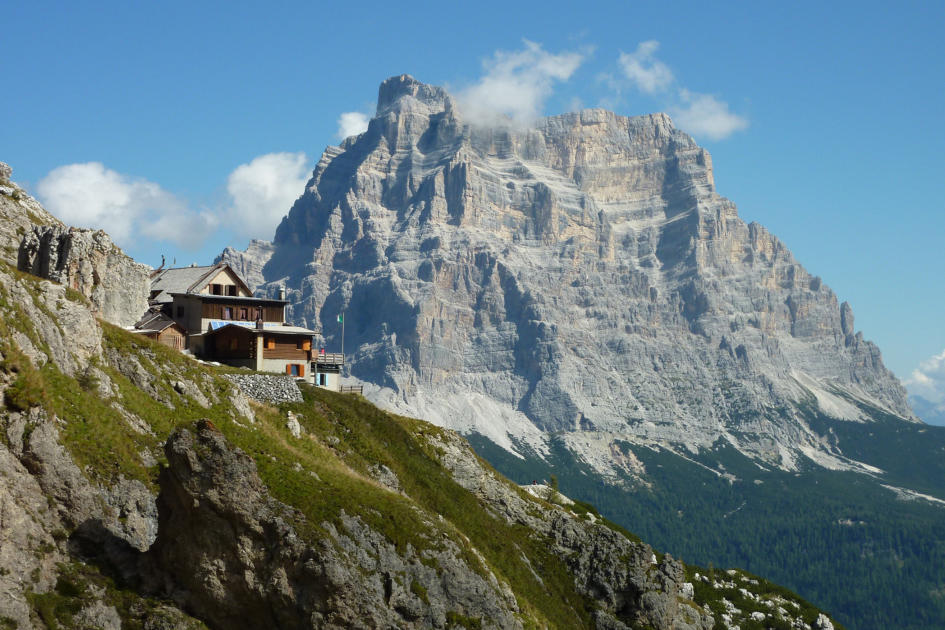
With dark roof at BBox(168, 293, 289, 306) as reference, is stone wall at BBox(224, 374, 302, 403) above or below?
below

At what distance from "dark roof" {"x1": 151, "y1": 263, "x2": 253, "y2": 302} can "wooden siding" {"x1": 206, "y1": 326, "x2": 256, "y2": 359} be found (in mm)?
9166

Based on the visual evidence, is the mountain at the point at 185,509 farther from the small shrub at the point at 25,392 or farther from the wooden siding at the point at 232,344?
the wooden siding at the point at 232,344

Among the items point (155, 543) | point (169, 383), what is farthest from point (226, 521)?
point (169, 383)

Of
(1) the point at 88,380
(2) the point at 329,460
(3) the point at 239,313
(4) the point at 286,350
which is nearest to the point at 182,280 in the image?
(3) the point at 239,313

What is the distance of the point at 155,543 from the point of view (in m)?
41.2

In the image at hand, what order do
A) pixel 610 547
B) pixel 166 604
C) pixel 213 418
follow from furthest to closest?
pixel 610 547
pixel 213 418
pixel 166 604

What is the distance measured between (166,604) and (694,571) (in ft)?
425

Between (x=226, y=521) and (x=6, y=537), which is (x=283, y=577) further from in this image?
(x=6, y=537)

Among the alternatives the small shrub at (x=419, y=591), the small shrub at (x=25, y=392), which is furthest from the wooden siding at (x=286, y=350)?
the small shrub at (x=25, y=392)

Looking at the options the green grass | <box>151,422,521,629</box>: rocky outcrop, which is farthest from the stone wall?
<box>151,422,521,629</box>: rocky outcrop

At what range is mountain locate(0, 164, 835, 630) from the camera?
127 feet

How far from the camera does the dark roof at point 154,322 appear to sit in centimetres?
7712

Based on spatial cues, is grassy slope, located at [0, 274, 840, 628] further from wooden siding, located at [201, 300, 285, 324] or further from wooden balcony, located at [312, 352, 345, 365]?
wooden siding, located at [201, 300, 285, 324]

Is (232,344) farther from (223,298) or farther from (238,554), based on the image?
(238,554)
